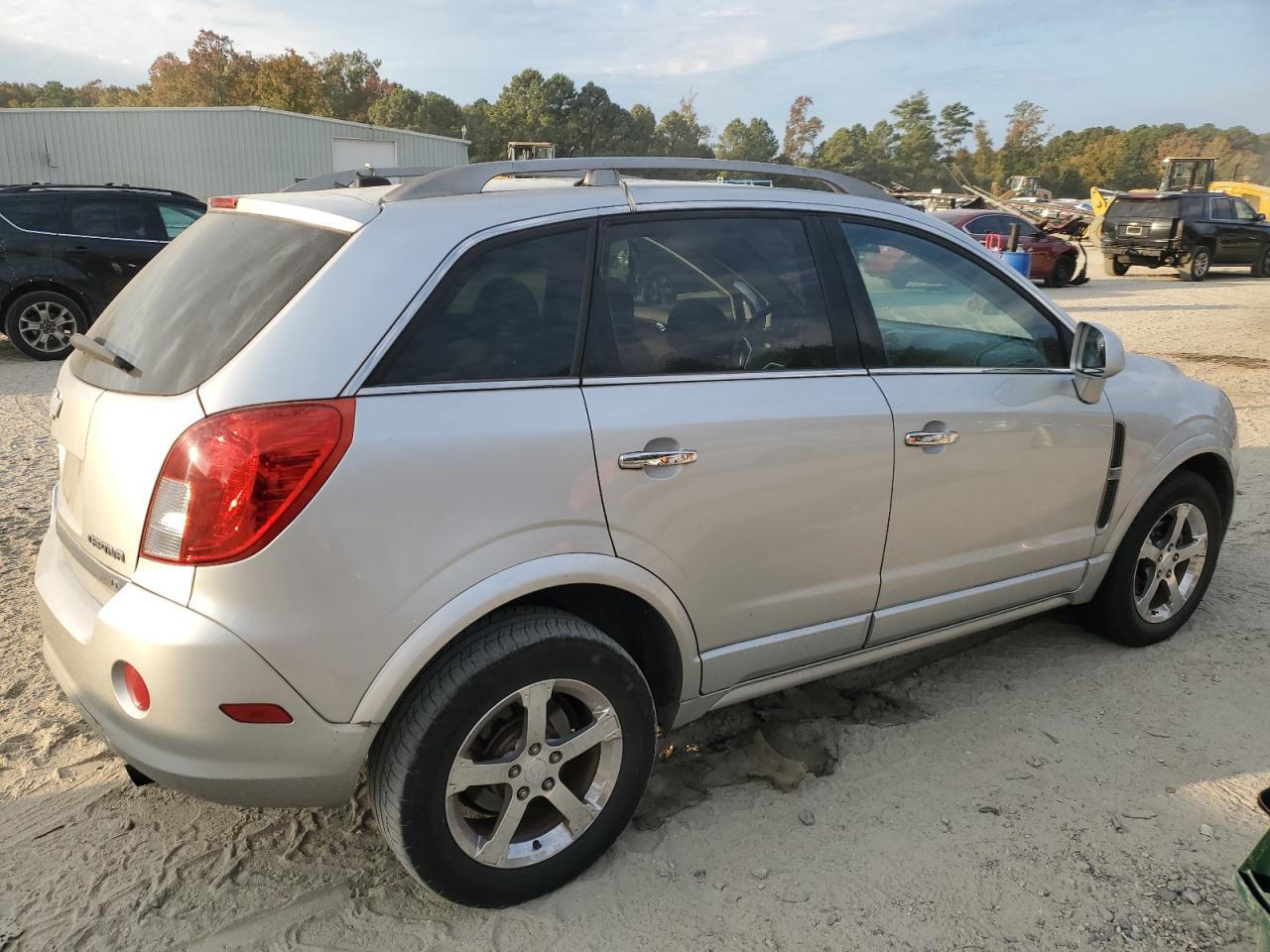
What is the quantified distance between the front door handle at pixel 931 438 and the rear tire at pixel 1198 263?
22.4 meters

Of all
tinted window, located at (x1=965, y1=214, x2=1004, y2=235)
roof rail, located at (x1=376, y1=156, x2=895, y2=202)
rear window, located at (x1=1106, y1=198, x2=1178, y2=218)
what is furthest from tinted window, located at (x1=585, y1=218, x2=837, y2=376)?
rear window, located at (x1=1106, y1=198, x2=1178, y2=218)

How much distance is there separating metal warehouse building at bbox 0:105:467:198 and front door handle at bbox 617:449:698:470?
27970 millimetres

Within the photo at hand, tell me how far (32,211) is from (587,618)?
10.1m

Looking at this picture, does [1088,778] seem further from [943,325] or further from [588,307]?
[588,307]

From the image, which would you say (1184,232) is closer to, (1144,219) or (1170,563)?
(1144,219)

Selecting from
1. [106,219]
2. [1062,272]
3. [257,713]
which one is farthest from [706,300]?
[1062,272]

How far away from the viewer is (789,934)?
2369 millimetres

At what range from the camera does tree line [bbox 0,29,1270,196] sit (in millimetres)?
60594

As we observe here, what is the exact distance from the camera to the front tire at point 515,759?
7.15 feet

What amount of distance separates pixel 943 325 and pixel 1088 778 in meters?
1.56

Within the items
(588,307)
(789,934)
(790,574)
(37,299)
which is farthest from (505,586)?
(37,299)

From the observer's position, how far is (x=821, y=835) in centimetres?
275

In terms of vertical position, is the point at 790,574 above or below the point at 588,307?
below

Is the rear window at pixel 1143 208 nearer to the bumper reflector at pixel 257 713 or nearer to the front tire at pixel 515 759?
the front tire at pixel 515 759
